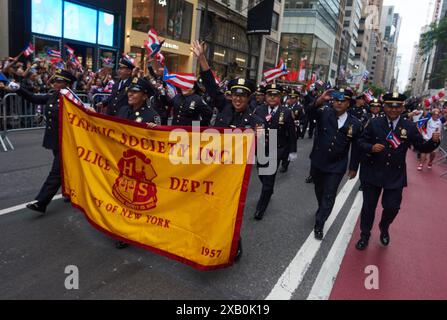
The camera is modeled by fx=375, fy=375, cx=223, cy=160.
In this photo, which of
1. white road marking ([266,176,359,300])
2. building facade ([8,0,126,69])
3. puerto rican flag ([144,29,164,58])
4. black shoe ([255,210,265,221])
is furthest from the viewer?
building facade ([8,0,126,69])

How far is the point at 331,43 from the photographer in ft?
240

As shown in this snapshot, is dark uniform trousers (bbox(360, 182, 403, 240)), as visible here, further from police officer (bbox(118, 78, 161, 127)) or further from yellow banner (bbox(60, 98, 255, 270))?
police officer (bbox(118, 78, 161, 127))

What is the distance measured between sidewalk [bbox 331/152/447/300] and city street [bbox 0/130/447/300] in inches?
0.5

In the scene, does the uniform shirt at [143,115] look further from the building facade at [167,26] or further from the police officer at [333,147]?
the building facade at [167,26]

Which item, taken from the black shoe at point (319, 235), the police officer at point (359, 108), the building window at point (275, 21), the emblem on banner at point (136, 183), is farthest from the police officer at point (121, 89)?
the building window at point (275, 21)

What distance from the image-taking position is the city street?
133 inches

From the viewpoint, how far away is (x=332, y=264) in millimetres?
4227

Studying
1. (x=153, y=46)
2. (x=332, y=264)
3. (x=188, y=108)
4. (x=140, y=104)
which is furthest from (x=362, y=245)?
(x=153, y=46)

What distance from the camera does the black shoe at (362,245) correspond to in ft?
15.7

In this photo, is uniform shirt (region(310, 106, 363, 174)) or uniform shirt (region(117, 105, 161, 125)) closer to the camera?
uniform shirt (region(117, 105, 161, 125))

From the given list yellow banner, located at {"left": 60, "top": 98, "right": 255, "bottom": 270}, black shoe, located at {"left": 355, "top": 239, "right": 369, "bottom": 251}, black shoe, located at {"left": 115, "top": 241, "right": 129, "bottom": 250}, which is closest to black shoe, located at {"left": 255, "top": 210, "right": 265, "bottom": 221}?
black shoe, located at {"left": 355, "top": 239, "right": 369, "bottom": 251}

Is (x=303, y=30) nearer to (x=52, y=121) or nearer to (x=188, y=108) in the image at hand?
(x=188, y=108)

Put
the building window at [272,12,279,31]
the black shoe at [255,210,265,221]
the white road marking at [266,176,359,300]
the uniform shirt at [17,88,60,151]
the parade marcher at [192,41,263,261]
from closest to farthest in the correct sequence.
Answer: the white road marking at [266,176,359,300] < the parade marcher at [192,41,263,261] < the uniform shirt at [17,88,60,151] < the black shoe at [255,210,265,221] < the building window at [272,12,279,31]
